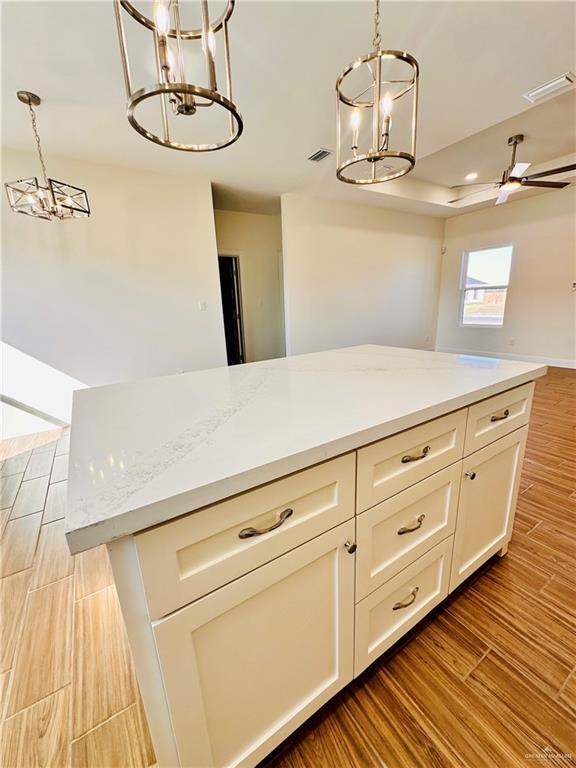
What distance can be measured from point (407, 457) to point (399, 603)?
1.76ft

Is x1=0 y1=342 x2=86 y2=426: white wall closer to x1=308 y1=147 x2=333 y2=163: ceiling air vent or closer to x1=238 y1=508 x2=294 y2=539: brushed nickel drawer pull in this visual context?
x1=238 y1=508 x2=294 y2=539: brushed nickel drawer pull

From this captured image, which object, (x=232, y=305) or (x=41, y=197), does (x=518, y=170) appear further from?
(x=41, y=197)

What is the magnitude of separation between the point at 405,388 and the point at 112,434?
2.94 feet

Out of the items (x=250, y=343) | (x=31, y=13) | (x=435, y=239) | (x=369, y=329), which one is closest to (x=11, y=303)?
(x=31, y=13)

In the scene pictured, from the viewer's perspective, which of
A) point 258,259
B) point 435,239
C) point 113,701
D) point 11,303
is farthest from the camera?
point 435,239

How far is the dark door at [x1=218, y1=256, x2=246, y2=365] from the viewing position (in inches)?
211

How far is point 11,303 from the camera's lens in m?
2.99

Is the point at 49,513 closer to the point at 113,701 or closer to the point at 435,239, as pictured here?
the point at 113,701

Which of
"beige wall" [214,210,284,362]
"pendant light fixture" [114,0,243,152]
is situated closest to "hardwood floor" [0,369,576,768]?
"pendant light fixture" [114,0,243,152]

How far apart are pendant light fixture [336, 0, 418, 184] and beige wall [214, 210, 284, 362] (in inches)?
76.7

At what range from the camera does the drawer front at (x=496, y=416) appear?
3.46 feet

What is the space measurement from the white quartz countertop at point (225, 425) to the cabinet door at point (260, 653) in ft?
0.78

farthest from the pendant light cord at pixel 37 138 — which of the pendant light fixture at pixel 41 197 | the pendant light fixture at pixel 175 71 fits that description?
the pendant light fixture at pixel 175 71

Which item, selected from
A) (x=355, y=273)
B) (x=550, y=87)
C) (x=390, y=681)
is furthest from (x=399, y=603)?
(x=355, y=273)
